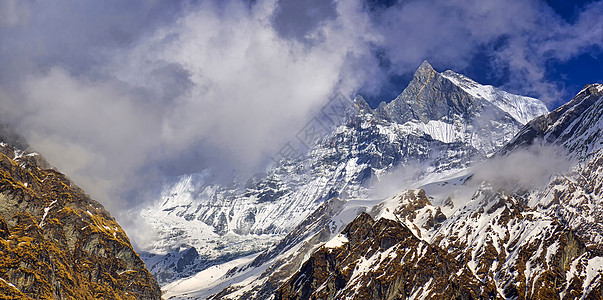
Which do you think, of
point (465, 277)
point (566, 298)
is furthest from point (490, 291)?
point (566, 298)

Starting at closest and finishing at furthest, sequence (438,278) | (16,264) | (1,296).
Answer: (1,296) < (16,264) < (438,278)

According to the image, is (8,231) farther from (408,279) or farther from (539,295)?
(539,295)

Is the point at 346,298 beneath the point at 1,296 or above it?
beneath

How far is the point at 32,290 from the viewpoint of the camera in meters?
186

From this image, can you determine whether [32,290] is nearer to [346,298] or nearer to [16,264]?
[16,264]

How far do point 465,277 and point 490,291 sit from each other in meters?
10.8

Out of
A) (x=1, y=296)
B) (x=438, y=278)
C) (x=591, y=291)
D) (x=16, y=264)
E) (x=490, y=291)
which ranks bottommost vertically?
(x=591, y=291)

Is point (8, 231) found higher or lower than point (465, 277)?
higher

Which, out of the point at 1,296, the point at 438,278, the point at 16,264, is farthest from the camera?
the point at 438,278

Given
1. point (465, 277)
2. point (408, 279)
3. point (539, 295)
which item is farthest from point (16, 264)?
point (539, 295)

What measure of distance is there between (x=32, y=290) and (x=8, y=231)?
24216 mm

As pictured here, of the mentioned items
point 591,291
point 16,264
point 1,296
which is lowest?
point 591,291

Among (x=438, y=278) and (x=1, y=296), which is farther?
(x=438, y=278)

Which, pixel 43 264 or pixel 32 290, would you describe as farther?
pixel 43 264
